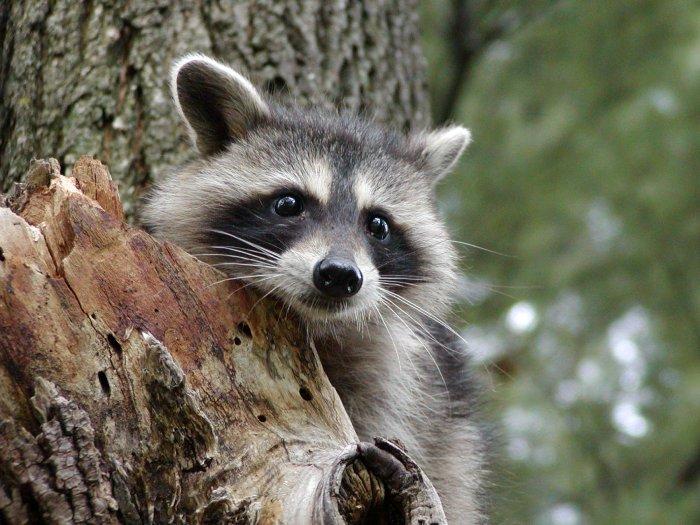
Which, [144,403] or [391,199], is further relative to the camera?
[391,199]

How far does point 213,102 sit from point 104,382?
1.73 m

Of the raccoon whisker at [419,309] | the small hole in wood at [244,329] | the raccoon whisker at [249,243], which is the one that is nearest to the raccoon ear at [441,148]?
the raccoon whisker at [419,309]

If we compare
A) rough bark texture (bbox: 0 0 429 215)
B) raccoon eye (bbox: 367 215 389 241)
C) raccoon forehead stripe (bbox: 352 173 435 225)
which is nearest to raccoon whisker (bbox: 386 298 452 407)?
raccoon eye (bbox: 367 215 389 241)

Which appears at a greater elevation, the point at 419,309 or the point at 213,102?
the point at 213,102

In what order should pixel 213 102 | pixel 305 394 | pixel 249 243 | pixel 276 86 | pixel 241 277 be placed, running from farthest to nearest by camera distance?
1. pixel 276 86
2. pixel 213 102
3. pixel 249 243
4. pixel 241 277
5. pixel 305 394

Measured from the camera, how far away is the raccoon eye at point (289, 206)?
12.5ft

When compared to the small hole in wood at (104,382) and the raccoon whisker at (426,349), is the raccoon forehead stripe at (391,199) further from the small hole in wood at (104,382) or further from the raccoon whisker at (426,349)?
the small hole in wood at (104,382)

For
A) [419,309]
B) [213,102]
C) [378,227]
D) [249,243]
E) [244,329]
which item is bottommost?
[419,309]

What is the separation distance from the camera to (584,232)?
25.4ft

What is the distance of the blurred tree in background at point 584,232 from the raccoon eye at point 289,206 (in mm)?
2897

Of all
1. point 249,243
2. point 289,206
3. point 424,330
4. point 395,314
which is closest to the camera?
point 249,243

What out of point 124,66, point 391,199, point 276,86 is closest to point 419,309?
point 391,199

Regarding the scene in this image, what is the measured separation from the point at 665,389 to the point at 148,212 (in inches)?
218

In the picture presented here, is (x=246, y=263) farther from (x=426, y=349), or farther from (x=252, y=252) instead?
(x=426, y=349)
